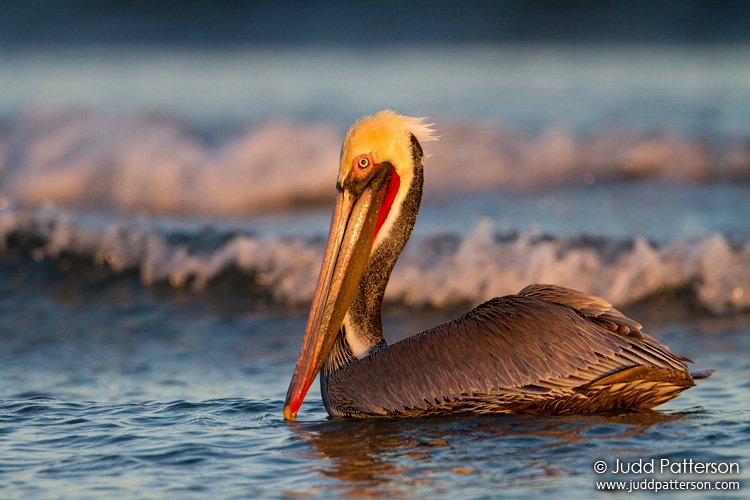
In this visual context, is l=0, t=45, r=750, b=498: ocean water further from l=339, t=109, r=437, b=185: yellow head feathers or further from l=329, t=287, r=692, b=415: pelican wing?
l=339, t=109, r=437, b=185: yellow head feathers

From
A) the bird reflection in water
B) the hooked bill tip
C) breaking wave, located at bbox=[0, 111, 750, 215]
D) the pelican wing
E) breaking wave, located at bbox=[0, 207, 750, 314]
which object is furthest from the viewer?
breaking wave, located at bbox=[0, 111, 750, 215]

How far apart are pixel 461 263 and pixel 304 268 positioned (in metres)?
1.33

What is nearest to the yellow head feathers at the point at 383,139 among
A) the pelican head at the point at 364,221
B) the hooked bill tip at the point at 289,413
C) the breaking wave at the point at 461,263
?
the pelican head at the point at 364,221

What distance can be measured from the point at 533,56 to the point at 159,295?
67.8ft

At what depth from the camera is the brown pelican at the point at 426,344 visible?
529cm

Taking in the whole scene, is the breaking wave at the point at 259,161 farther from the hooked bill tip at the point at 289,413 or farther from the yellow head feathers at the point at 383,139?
the hooked bill tip at the point at 289,413

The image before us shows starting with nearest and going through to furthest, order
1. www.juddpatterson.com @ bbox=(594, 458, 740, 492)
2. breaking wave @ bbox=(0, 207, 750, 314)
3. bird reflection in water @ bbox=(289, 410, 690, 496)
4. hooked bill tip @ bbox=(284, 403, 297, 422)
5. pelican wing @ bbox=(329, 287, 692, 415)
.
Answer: www.juddpatterson.com @ bbox=(594, 458, 740, 492) → bird reflection in water @ bbox=(289, 410, 690, 496) → pelican wing @ bbox=(329, 287, 692, 415) → hooked bill tip @ bbox=(284, 403, 297, 422) → breaking wave @ bbox=(0, 207, 750, 314)

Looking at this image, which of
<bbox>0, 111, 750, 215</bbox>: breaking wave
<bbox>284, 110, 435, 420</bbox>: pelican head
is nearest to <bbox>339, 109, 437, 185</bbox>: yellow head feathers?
<bbox>284, 110, 435, 420</bbox>: pelican head

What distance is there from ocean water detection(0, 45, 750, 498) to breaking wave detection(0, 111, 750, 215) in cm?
4

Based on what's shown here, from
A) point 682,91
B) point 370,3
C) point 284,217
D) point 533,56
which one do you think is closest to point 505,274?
point 284,217

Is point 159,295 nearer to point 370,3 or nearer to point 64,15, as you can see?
point 370,3

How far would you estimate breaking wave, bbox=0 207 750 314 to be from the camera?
28.6ft

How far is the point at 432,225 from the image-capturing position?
37.0 feet

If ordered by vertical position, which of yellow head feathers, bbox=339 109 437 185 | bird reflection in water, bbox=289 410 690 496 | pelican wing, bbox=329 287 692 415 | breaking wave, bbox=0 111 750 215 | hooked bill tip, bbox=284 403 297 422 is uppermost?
breaking wave, bbox=0 111 750 215
